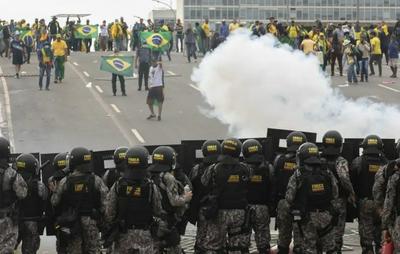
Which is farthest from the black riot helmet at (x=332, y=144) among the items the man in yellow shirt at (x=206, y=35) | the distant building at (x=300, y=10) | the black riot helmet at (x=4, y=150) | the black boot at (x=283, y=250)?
the distant building at (x=300, y=10)

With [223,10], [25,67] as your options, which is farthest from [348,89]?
[223,10]

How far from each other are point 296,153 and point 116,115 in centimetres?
1459

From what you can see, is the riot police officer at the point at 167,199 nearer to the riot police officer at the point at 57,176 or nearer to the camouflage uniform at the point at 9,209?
the riot police officer at the point at 57,176

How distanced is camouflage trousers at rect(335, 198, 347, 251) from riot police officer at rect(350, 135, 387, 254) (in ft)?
0.85

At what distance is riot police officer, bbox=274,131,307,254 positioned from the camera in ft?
34.1

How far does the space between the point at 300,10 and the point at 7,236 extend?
10349 cm

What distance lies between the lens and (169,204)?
29.5 feet

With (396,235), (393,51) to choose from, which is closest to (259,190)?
(396,235)

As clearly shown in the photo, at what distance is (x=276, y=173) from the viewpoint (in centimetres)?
1051

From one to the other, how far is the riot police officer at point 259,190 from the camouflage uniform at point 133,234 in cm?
194

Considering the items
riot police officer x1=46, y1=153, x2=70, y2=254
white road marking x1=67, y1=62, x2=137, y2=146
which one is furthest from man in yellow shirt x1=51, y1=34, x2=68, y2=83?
riot police officer x1=46, y1=153, x2=70, y2=254

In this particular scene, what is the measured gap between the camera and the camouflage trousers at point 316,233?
9781 millimetres

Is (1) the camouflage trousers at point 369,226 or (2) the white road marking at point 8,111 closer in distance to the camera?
(1) the camouflage trousers at point 369,226

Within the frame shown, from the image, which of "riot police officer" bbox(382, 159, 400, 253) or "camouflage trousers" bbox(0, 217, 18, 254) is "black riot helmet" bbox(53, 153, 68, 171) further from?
"riot police officer" bbox(382, 159, 400, 253)
